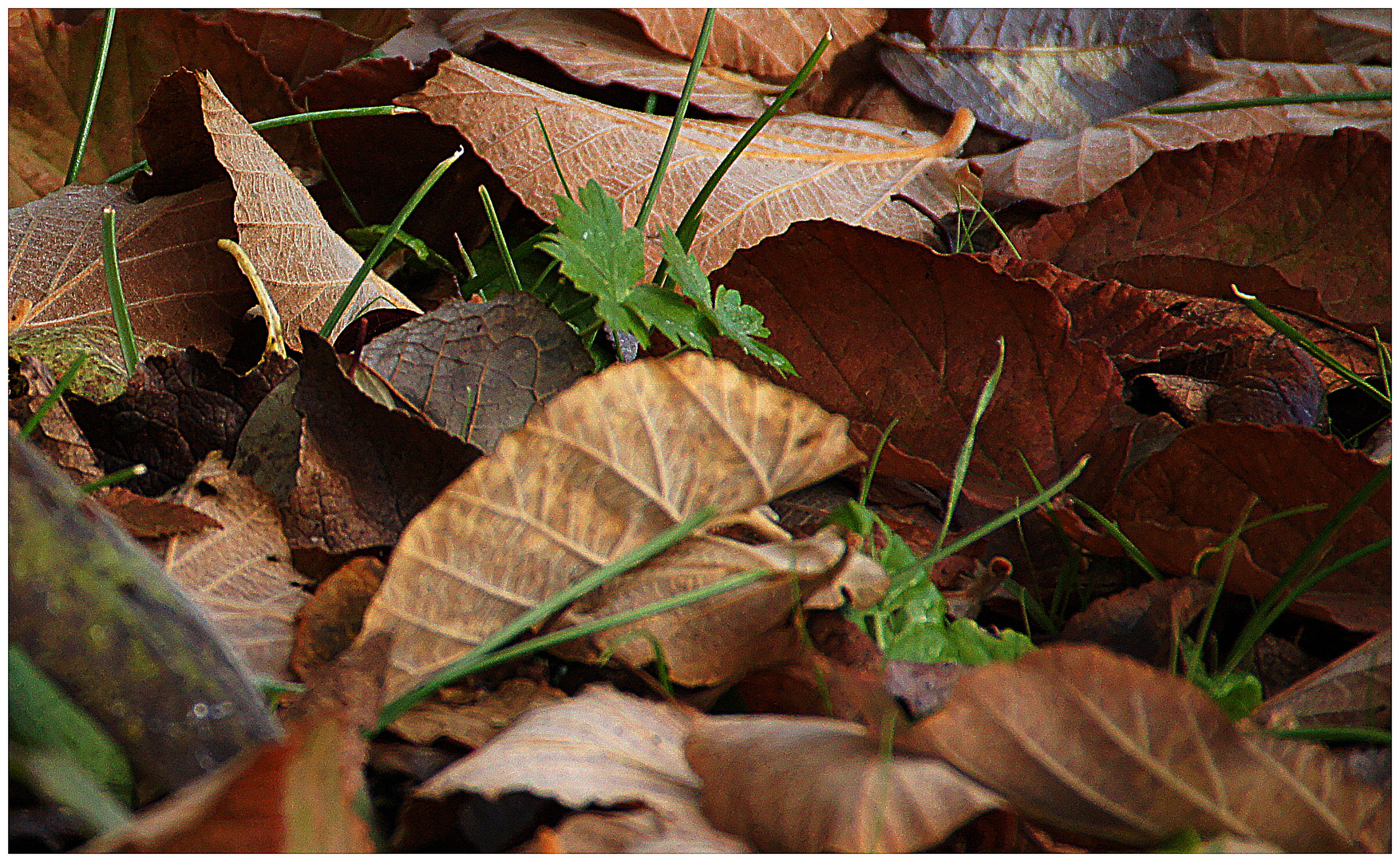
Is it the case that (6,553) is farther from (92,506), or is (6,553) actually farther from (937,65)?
(937,65)

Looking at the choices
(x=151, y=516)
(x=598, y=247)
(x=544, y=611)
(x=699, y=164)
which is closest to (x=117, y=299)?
(x=151, y=516)

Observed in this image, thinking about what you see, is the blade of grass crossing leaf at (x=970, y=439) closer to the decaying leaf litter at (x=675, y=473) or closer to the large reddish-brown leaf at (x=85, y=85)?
the decaying leaf litter at (x=675, y=473)

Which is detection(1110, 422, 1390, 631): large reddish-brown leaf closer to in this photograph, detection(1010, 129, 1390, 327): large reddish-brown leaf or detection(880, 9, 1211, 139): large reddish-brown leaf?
detection(1010, 129, 1390, 327): large reddish-brown leaf

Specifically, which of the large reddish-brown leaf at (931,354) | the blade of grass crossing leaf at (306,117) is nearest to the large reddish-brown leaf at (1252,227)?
the large reddish-brown leaf at (931,354)

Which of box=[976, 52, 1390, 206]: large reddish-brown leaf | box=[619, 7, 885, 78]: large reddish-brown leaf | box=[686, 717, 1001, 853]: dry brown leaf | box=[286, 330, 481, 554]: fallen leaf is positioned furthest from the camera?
box=[619, 7, 885, 78]: large reddish-brown leaf

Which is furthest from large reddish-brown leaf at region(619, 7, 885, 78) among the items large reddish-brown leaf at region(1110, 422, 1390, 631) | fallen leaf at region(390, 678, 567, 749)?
fallen leaf at region(390, 678, 567, 749)

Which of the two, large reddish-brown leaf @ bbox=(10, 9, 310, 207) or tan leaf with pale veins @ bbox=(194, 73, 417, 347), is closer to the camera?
tan leaf with pale veins @ bbox=(194, 73, 417, 347)
